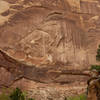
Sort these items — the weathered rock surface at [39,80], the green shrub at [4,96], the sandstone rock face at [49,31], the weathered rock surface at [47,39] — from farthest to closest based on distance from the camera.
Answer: the sandstone rock face at [49,31] < the weathered rock surface at [47,39] < the weathered rock surface at [39,80] < the green shrub at [4,96]

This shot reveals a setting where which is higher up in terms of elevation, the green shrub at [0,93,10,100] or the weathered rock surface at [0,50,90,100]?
the weathered rock surface at [0,50,90,100]

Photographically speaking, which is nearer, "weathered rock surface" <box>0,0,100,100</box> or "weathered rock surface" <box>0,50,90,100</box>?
"weathered rock surface" <box>0,50,90,100</box>

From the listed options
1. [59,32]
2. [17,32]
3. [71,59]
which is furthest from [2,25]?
[71,59]

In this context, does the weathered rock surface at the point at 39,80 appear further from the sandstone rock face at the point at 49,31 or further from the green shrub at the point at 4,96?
the green shrub at the point at 4,96

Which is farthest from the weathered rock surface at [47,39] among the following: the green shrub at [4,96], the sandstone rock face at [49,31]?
the green shrub at [4,96]

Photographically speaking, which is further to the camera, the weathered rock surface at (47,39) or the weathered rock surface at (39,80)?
the weathered rock surface at (47,39)

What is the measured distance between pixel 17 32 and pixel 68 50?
15.3 feet

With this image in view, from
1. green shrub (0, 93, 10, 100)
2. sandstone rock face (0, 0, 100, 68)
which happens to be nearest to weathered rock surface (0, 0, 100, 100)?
sandstone rock face (0, 0, 100, 68)

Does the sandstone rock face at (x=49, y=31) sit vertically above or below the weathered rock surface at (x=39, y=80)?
above

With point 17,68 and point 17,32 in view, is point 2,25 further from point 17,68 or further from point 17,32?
point 17,68

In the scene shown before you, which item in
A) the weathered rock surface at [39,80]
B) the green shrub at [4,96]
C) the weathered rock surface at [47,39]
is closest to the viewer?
the green shrub at [4,96]

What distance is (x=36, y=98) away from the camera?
17562 mm

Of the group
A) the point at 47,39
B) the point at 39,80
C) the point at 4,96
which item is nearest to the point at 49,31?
the point at 47,39

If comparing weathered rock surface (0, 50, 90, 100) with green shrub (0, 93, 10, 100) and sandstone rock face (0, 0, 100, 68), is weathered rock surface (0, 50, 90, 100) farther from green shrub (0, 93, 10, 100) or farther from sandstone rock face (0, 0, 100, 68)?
green shrub (0, 93, 10, 100)
